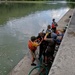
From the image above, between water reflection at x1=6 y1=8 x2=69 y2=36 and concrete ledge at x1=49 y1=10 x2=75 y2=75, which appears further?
water reflection at x1=6 y1=8 x2=69 y2=36

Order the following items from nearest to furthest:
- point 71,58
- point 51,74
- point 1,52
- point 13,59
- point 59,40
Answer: point 51,74, point 71,58, point 59,40, point 13,59, point 1,52

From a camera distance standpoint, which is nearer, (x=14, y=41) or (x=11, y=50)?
(x=11, y=50)

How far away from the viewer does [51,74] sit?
6.18m

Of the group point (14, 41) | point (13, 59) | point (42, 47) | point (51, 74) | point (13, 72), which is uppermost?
point (51, 74)

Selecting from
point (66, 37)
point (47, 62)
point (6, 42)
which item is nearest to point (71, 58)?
point (47, 62)

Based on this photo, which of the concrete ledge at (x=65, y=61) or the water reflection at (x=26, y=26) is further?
the water reflection at (x=26, y=26)

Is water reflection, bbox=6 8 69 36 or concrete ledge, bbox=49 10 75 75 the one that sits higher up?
concrete ledge, bbox=49 10 75 75

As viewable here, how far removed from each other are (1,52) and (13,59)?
4.85 ft

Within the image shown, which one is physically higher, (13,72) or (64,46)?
(64,46)

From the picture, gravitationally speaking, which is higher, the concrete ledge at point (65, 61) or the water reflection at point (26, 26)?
the concrete ledge at point (65, 61)

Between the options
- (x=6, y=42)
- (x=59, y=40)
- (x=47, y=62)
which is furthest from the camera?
(x=6, y=42)

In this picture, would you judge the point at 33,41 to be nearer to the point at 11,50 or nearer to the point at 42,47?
the point at 42,47

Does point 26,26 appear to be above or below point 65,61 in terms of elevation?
below

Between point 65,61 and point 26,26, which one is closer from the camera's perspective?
point 65,61
